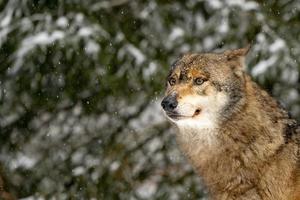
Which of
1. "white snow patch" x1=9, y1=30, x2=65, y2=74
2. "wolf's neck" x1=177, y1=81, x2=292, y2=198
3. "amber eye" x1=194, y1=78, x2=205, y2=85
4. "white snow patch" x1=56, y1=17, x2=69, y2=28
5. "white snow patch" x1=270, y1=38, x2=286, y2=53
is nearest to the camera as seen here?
"wolf's neck" x1=177, y1=81, x2=292, y2=198

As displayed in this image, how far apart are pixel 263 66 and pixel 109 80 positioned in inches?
76.8

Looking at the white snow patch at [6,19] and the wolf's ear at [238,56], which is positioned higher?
the wolf's ear at [238,56]

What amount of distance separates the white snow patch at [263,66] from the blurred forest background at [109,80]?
1 centimetres

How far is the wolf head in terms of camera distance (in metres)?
4.91

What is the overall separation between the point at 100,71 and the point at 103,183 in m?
1.43

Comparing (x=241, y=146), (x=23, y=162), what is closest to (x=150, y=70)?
(x=23, y=162)

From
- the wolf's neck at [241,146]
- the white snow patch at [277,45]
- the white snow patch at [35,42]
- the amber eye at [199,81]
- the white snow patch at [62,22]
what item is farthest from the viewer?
the white snow patch at [62,22]

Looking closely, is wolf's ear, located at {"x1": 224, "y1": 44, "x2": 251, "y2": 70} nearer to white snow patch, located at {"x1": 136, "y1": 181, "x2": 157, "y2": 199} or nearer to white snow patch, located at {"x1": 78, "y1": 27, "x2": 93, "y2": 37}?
white snow patch, located at {"x1": 136, "y1": 181, "x2": 157, "y2": 199}

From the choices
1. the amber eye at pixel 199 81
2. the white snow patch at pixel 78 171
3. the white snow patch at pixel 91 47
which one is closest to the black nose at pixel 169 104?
the amber eye at pixel 199 81

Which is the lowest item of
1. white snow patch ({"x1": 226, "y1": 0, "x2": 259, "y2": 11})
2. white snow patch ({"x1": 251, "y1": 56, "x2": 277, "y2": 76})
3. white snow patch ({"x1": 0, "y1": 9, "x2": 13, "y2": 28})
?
white snow patch ({"x1": 251, "y1": 56, "x2": 277, "y2": 76})

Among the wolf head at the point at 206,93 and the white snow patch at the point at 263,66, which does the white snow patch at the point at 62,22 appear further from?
the wolf head at the point at 206,93

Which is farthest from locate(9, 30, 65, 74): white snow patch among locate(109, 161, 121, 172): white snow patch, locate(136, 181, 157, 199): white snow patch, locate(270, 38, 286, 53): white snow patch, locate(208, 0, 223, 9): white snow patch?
locate(270, 38, 286, 53): white snow patch

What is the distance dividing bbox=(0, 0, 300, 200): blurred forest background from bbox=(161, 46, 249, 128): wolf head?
3.78 m

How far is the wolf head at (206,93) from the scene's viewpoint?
4.91 meters
